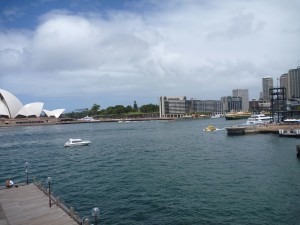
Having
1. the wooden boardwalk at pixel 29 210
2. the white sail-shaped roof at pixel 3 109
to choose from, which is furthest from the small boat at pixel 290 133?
the white sail-shaped roof at pixel 3 109

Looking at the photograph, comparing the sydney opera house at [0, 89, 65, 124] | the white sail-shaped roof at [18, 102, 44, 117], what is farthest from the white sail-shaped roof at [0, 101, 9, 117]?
the white sail-shaped roof at [18, 102, 44, 117]

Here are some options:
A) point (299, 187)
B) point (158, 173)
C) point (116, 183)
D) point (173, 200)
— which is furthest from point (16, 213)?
point (299, 187)

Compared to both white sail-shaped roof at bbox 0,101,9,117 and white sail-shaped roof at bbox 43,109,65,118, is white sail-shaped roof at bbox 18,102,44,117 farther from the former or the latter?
white sail-shaped roof at bbox 43,109,65,118

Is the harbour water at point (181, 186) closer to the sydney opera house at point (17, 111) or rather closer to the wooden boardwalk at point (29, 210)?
the wooden boardwalk at point (29, 210)

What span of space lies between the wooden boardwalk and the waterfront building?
136473 mm

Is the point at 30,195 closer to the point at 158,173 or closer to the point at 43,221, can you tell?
the point at 43,221

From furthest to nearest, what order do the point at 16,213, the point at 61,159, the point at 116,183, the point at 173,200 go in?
the point at 61,159
the point at 116,183
the point at 173,200
the point at 16,213

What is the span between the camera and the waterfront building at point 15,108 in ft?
481

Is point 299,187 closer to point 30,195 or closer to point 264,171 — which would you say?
point 264,171

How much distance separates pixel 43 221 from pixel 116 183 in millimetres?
11804

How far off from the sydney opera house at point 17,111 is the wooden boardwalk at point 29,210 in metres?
136

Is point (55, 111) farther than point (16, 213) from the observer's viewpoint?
Yes

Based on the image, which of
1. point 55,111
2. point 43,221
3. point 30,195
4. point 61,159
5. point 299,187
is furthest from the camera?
point 55,111

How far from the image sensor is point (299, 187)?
20703 millimetres
